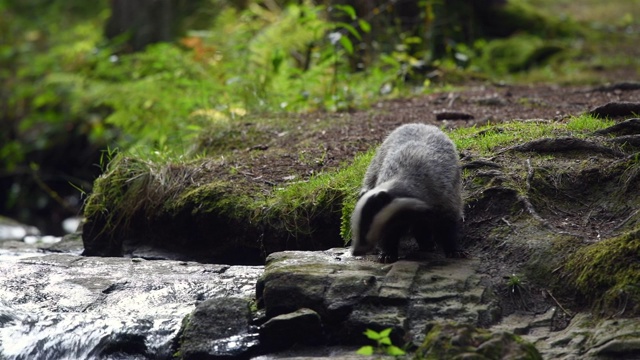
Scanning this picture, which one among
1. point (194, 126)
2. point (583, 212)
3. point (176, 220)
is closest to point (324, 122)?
point (194, 126)

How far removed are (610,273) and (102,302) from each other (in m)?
3.41

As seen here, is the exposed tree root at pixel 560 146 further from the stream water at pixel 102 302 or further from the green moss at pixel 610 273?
the stream water at pixel 102 302

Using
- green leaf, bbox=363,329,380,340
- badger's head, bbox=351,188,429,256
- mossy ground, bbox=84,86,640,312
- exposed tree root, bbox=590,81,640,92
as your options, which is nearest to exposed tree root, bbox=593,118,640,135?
mossy ground, bbox=84,86,640,312

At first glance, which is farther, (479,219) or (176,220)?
(176,220)

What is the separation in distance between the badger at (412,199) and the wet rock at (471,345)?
102 centimetres

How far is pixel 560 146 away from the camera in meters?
6.47

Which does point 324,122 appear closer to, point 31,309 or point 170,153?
point 170,153

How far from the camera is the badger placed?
203 inches

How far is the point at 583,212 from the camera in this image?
5.82m

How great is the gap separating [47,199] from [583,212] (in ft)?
38.6

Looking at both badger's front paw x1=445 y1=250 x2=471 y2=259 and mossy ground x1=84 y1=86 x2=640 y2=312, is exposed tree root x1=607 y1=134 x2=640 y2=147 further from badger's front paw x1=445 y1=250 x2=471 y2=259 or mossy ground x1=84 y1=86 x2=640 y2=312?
badger's front paw x1=445 y1=250 x2=471 y2=259

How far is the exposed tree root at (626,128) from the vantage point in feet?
21.4

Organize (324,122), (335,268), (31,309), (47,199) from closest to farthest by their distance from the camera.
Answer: (335,268)
(31,309)
(324,122)
(47,199)

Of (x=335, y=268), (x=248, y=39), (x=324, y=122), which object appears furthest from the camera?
(x=248, y=39)
